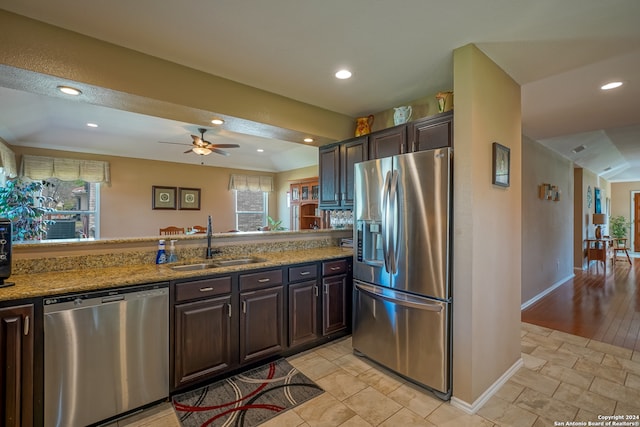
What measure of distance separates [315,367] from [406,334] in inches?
35.1

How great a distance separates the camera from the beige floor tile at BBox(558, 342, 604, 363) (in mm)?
2795

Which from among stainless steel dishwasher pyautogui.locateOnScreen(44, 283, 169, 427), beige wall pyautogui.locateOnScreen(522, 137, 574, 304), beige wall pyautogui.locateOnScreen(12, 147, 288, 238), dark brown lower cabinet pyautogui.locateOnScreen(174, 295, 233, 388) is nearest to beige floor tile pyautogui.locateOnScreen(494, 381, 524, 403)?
dark brown lower cabinet pyautogui.locateOnScreen(174, 295, 233, 388)

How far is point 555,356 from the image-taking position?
2.83m

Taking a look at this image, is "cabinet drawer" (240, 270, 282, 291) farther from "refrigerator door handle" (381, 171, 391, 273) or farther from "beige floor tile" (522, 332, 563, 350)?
"beige floor tile" (522, 332, 563, 350)

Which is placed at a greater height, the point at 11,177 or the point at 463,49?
the point at 463,49

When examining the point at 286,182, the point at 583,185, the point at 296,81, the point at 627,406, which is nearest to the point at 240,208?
the point at 286,182

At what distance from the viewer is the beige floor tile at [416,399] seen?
81.1 inches

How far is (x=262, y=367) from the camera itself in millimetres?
2604

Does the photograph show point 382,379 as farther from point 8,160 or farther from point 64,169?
point 64,169

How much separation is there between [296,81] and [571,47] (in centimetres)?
214

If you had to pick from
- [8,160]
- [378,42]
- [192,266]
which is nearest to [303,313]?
[192,266]

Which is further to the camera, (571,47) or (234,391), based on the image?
(234,391)

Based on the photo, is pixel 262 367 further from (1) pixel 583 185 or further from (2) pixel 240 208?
(1) pixel 583 185

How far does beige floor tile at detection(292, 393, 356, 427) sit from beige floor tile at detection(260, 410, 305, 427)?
33mm
